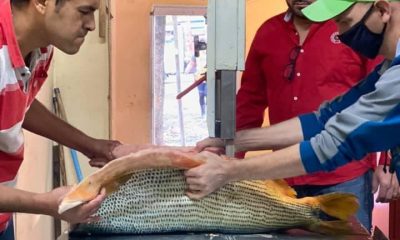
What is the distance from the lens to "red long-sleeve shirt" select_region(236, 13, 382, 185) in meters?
1.81

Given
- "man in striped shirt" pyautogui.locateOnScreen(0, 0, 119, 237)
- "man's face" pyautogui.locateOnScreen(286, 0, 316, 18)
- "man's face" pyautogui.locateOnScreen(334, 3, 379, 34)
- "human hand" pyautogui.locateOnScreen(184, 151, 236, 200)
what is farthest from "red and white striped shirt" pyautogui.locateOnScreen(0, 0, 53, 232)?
"man's face" pyautogui.locateOnScreen(286, 0, 316, 18)

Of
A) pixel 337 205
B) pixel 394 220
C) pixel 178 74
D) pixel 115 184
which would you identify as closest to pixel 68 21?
pixel 115 184

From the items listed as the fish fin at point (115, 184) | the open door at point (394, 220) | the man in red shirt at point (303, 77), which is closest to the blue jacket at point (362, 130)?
the fish fin at point (115, 184)

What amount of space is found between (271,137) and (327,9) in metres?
0.48

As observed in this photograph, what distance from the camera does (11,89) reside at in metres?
1.23

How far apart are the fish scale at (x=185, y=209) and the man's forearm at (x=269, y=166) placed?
0.16 ft

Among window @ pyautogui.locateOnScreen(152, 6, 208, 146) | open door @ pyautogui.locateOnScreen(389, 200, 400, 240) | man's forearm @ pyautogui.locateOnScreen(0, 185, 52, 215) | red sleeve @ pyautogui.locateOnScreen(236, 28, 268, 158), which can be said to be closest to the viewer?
man's forearm @ pyautogui.locateOnScreen(0, 185, 52, 215)

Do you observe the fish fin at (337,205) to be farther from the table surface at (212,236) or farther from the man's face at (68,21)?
the man's face at (68,21)

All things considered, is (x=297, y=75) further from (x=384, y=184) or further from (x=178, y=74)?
(x=178, y=74)

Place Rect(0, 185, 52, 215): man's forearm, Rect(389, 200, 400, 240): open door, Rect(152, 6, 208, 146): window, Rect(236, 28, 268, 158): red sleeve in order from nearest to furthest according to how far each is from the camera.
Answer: Rect(0, 185, 52, 215): man's forearm, Rect(236, 28, 268, 158): red sleeve, Rect(389, 200, 400, 240): open door, Rect(152, 6, 208, 146): window

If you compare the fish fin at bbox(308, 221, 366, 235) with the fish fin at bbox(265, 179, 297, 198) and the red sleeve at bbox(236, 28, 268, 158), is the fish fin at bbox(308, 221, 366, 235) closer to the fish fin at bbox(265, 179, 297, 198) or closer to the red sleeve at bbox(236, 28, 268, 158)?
the fish fin at bbox(265, 179, 297, 198)

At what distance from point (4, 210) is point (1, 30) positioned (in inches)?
13.2

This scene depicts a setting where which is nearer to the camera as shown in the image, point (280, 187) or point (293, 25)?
point (280, 187)

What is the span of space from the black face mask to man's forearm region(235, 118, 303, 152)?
0.35 meters
